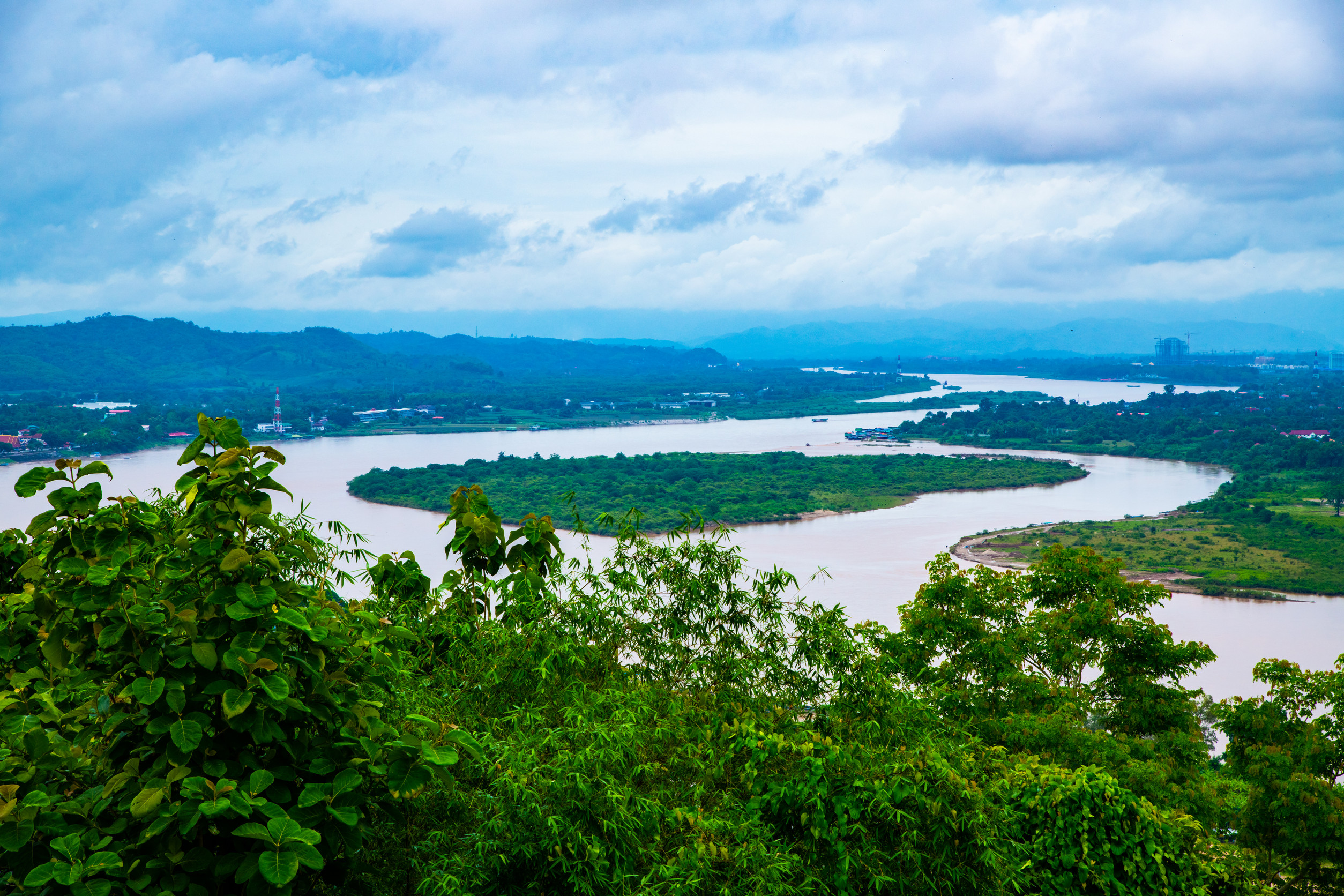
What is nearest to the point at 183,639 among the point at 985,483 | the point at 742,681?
the point at 742,681

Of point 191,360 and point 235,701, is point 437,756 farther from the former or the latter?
point 191,360

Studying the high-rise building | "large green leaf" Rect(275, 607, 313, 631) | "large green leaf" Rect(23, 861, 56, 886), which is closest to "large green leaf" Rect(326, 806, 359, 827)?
"large green leaf" Rect(275, 607, 313, 631)

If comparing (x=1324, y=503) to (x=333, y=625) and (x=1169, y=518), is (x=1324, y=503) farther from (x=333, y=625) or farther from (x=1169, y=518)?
(x=333, y=625)

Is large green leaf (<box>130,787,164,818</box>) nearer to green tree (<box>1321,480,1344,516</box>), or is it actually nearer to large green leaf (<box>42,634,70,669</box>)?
large green leaf (<box>42,634,70,669</box>)

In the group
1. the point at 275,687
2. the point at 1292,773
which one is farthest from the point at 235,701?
the point at 1292,773

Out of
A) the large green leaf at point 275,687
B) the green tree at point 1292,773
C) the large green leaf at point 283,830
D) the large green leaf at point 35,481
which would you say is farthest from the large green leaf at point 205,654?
the green tree at point 1292,773

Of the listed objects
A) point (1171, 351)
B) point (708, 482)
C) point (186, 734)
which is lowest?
point (708, 482)

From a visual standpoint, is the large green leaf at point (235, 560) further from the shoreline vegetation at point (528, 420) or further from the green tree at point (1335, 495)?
the shoreline vegetation at point (528, 420)
